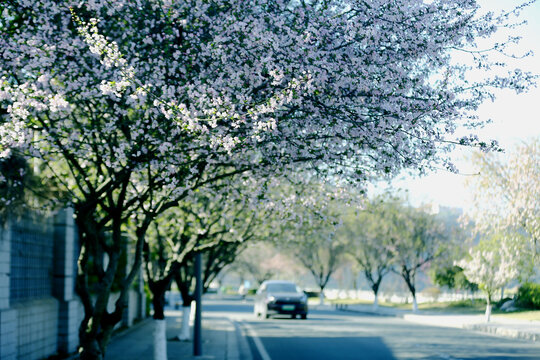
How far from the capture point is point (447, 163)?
32.1 ft

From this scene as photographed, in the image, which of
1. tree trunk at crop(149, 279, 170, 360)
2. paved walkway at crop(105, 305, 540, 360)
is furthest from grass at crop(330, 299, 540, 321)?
tree trunk at crop(149, 279, 170, 360)

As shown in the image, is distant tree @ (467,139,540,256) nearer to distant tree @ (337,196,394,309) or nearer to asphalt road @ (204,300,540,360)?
asphalt road @ (204,300,540,360)

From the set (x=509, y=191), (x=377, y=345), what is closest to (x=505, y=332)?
(x=377, y=345)

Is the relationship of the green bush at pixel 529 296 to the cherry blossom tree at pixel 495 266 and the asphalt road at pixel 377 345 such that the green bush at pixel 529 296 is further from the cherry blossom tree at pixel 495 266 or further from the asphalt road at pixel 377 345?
the asphalt road at pixel 377 345

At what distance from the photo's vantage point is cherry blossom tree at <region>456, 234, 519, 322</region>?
35.3 metres

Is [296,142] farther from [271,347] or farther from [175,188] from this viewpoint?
[271,347]

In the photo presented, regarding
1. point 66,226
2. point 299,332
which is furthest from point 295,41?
point 299,332

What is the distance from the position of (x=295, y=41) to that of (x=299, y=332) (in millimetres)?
19090

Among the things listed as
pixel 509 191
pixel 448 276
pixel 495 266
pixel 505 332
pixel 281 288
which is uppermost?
pixel 509 191

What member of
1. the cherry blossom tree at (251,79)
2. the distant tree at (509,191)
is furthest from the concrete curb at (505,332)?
the cherry blossom tree at (251,79)

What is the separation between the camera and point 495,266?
36125mm

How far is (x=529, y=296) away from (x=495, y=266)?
18.3 ft

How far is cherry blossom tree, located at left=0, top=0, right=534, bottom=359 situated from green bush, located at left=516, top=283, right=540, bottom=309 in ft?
105

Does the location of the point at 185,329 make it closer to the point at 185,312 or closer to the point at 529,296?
the point at 185,312
